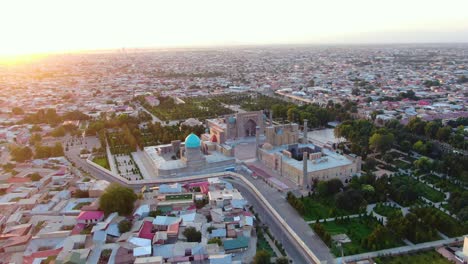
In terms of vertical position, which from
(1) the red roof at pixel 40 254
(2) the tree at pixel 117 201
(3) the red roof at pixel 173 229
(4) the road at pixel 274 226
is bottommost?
(4) the road at pixel 274 226

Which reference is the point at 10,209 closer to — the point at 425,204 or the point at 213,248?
the point at 213,248

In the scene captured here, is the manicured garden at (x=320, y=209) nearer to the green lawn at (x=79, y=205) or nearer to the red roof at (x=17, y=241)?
the green lawn at (x=79, y=205)

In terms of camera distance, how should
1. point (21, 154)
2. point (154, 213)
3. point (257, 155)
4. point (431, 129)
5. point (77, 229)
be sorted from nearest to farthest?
point (77, 229), point (154, 213), point (21, 154), point (257, 155), point (431, 129)

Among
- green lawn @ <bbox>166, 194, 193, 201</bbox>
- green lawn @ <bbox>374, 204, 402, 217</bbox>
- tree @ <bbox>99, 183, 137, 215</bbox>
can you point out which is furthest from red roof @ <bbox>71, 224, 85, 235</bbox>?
green lawn @ <bbox>374, 204, 402, 217</bbox>

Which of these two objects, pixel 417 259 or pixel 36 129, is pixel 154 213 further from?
pixel 36 129

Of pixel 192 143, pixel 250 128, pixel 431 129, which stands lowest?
pixel 431 129

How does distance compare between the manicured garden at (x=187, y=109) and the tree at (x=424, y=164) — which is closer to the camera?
the tree at (x=424, y=164)

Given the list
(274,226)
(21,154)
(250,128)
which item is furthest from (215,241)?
(21,154)

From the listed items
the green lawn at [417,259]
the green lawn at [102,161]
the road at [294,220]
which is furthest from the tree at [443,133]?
the green lawn at [102,161]
